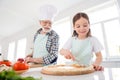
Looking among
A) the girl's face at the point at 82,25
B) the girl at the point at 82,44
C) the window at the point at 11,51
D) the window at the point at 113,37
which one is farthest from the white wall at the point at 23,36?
the girl's face at the point at 82,25

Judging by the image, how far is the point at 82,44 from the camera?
3.24ft

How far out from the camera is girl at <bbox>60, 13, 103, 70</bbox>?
87 cm

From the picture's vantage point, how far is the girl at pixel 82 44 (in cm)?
87

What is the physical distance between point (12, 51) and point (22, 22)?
1.89 meters

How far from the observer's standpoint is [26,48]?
14.9 ft

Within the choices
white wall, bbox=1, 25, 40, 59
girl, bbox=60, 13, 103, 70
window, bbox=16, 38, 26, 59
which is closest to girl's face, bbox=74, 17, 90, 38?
girl, bbox=60, 13, 103, 70

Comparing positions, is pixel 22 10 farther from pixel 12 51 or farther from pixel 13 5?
pixel 12 51

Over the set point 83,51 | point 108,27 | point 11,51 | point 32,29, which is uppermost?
point 32,29

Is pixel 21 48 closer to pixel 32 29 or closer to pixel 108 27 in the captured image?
pixel 32 29

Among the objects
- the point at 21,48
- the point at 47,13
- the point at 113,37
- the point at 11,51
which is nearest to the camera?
the point at 47,13

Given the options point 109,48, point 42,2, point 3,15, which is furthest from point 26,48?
point 109,48

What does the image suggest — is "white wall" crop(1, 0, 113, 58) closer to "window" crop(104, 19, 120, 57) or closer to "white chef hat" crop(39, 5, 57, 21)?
"window" crop(104, 19, 120, 57)

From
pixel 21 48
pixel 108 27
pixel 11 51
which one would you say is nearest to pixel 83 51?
pixel 108 27

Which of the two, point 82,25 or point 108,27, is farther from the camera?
point 108,27
